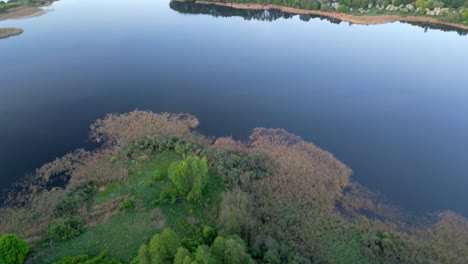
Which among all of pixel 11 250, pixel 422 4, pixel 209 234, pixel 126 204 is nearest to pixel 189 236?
pixel 209 234

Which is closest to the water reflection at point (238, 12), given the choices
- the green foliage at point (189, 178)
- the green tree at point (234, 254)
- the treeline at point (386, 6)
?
the treeline at point (386, 6)

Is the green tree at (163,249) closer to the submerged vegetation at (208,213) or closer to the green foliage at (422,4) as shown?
the submerged vegetation at (208,213)

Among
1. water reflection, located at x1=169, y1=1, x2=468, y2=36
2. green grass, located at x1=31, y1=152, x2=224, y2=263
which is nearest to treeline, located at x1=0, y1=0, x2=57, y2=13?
water reflection, located at x1=169, y1=1, x2=468, y2=36

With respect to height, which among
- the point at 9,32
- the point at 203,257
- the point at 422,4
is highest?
the point at 422,4

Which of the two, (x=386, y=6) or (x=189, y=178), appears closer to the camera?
(x=189, y=178)

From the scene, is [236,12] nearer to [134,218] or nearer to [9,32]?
[9,32]

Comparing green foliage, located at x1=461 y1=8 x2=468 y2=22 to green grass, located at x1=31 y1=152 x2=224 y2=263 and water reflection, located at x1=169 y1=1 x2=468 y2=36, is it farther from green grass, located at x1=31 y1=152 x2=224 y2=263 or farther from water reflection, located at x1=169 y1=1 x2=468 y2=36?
green grass, located at x1=31 y1=152 x2=224 y2=263
